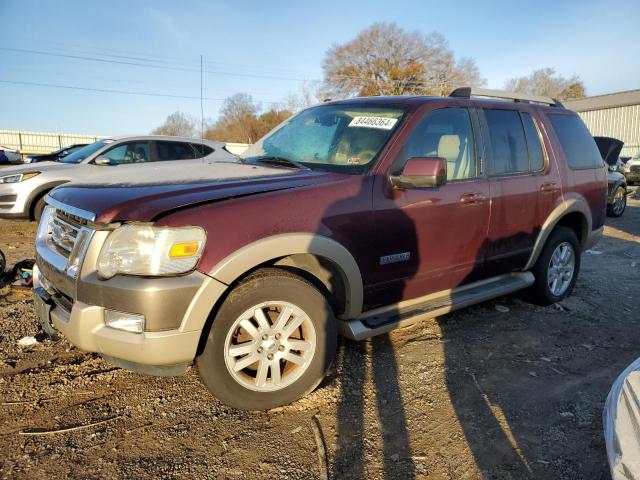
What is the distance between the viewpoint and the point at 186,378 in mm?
3127

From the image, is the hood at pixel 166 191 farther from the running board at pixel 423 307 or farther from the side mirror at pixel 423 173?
the running board at pixel 423 307

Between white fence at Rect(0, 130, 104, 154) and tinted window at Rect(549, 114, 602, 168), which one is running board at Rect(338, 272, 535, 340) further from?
white fence at Rect(0, 130, 104, 154)

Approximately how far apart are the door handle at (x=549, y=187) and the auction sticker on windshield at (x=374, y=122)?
1.76 meters

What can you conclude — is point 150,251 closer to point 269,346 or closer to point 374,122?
point 269,346

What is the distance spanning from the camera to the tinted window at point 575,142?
14.9 feet

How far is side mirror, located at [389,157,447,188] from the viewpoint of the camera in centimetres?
293

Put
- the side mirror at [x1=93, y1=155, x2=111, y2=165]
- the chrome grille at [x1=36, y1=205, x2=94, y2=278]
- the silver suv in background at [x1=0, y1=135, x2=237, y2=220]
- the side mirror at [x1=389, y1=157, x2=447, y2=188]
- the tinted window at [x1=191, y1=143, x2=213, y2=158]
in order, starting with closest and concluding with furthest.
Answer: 1. the chrome grille at [x1=36, y1=205, x2=94, y2=278]
2. the side mirror at [x1=389, y1=157, x2=447, y2=188]
3. the silver suv in background at [x1=0, y1=135, x2=237, y2=220]
4. the side mirror at [x1=93, y1=155, x2=111, y2=165]
5. the tinted window at [x1=191, y1=143, x2=213, y2=158]

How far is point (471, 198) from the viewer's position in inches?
140

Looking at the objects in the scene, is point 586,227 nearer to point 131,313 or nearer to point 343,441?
point 343,441

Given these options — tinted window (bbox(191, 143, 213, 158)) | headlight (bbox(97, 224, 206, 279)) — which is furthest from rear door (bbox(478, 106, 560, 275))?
tinted window (bbox(191, 143, 213, 158))

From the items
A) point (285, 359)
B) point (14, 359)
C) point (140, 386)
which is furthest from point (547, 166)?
point (14, 359)

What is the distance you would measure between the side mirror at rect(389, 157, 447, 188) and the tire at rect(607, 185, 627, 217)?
10.4 meters

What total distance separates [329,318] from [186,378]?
1.11 meters

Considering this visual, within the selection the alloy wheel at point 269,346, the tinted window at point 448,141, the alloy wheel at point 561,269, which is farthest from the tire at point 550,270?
the alloy wheel at point 269,346
